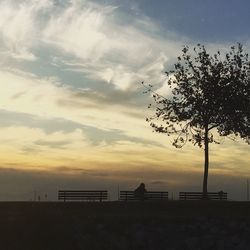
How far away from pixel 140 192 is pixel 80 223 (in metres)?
24.8

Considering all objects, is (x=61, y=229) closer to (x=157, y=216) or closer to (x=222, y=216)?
(x=157, y=216)

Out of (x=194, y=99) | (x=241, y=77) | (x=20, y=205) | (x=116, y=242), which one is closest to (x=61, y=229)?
(x=116, y=242)

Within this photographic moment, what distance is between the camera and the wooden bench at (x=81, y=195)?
66.6 metres

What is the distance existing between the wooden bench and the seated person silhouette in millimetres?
4242

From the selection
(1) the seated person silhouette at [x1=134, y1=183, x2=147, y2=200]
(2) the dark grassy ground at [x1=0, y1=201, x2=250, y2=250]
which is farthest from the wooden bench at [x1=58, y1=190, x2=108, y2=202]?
(2) the dark grassy ground at [x1=0, y1=201, x2=250, y2=250]

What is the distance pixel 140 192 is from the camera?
228 ft

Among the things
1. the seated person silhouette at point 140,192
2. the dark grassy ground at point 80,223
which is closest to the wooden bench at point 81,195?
the seated person silhouette at point 140,192

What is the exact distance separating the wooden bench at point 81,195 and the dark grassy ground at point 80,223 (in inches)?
Answer: 587

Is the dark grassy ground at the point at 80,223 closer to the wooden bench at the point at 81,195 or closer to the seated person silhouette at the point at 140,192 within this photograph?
the wooden bench at the point at 81,195

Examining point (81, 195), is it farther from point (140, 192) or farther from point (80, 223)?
point (80, 223)

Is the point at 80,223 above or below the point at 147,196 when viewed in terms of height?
below

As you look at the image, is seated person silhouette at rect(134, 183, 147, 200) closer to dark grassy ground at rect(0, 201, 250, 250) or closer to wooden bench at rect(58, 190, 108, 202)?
wooden bench at rect(58, 190, 108, 202)

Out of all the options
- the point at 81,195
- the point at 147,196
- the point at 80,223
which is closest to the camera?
the point at 80,223

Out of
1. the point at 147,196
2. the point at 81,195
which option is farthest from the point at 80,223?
the point at 147,196
